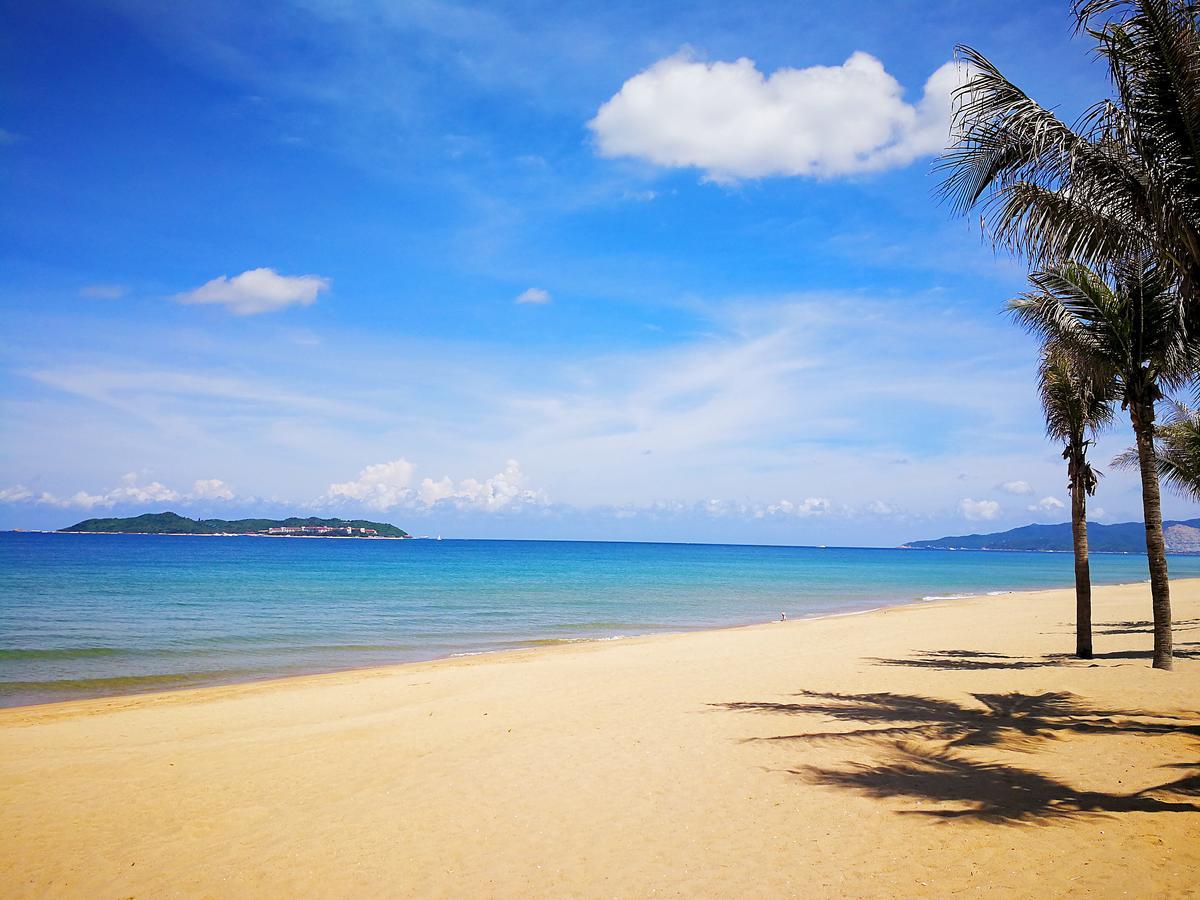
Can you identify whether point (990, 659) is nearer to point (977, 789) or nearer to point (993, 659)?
point (993, 659)

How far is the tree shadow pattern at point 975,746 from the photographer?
19.9ft

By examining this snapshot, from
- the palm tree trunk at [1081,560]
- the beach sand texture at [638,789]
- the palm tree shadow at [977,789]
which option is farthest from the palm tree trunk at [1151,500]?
the palm tree shadow at [977,789]

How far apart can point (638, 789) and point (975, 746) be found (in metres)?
3.89

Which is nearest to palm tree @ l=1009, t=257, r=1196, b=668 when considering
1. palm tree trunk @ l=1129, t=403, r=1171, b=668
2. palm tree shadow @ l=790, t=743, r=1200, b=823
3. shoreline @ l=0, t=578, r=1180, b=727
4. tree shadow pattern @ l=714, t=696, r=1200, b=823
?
palm tree trunk @ l=1129, t=403, r=1171, b=668

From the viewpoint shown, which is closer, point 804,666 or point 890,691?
point 890,691

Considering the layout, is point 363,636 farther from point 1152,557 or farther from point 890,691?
point 1152,557

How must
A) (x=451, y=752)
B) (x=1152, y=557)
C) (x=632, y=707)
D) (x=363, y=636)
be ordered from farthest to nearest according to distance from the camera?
(x=363, y=636), (x=1152, y=557), (x=632, y=707), (x=451, y=752)

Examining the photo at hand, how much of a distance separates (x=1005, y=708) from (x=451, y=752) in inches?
295

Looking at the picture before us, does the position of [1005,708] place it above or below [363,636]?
above

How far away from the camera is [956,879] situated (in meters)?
4.86

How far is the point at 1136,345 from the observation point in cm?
1128

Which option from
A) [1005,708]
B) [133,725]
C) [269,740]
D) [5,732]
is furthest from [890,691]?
[5,732]

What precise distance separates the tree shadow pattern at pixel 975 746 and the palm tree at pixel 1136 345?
3360 mm

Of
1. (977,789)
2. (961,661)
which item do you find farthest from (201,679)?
(961,661)
